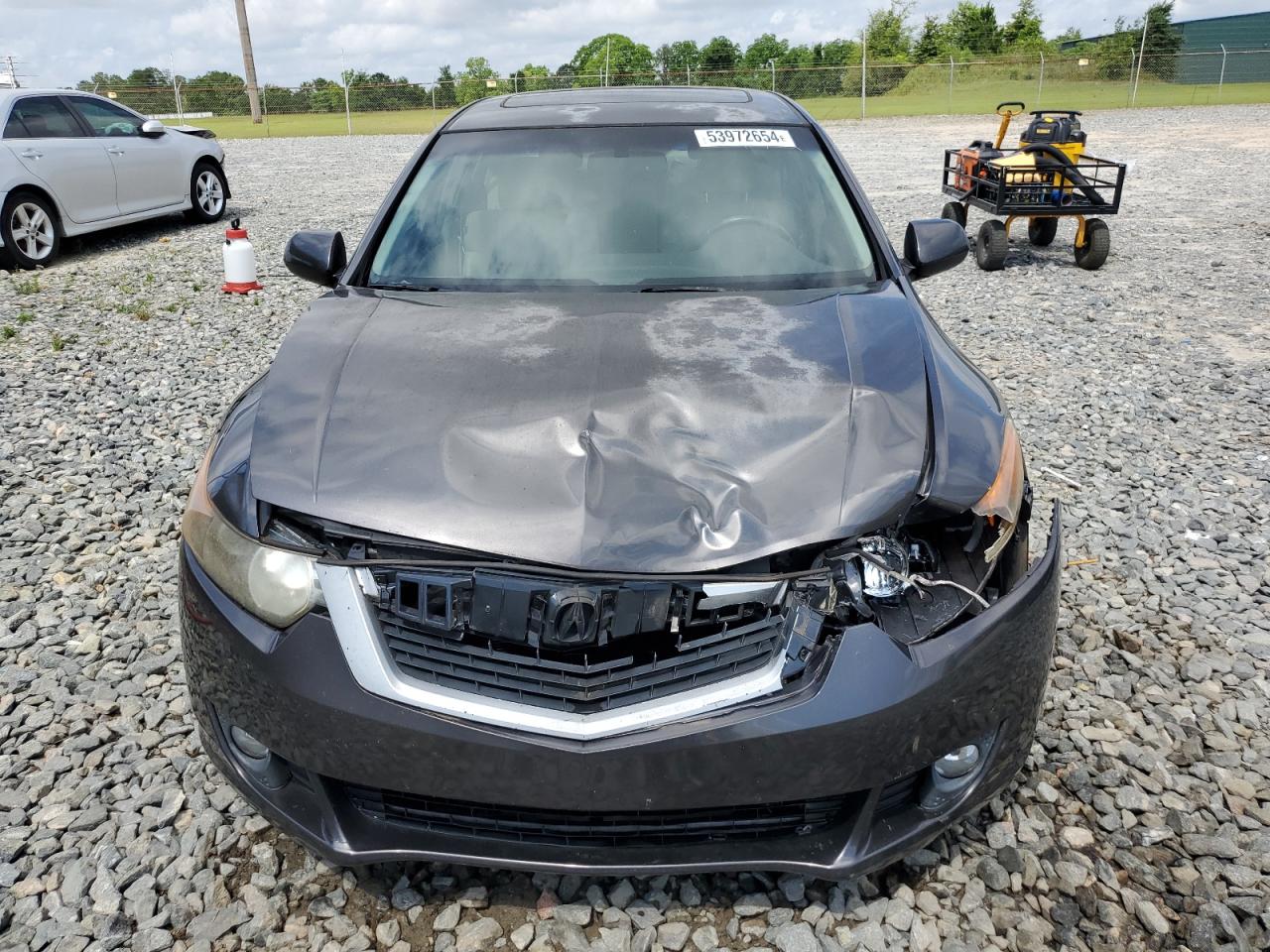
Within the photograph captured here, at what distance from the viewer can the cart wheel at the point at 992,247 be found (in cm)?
915

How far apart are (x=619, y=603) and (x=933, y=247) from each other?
2226mm

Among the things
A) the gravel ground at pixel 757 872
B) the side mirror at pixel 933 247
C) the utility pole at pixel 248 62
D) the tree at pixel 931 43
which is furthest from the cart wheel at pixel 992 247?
the tree at pixel 931 43

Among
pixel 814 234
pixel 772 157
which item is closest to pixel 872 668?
pixel 814 234

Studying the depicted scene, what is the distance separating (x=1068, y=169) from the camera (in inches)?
362

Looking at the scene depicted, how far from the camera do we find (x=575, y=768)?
1811 millimetres

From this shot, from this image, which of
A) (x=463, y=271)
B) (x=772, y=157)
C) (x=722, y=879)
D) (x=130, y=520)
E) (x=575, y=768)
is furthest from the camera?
(x=130, y=520)

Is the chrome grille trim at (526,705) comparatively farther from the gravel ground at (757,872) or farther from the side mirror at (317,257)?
the side mirror at (317,257)

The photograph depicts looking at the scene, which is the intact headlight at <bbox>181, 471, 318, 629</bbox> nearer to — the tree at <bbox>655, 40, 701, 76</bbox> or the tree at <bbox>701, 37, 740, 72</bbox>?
the tree at <bbox>655, 40, 701, 76</bbox>

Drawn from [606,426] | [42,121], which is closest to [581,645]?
[606,426]

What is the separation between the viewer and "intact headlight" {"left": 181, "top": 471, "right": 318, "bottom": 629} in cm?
200

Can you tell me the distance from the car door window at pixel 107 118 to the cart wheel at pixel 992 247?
29.4 feet

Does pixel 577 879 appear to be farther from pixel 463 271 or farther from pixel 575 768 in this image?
pixel 463 271

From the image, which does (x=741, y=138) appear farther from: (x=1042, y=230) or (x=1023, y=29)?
(x=1023, y=29)

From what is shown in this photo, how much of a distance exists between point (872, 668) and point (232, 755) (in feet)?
4.41
